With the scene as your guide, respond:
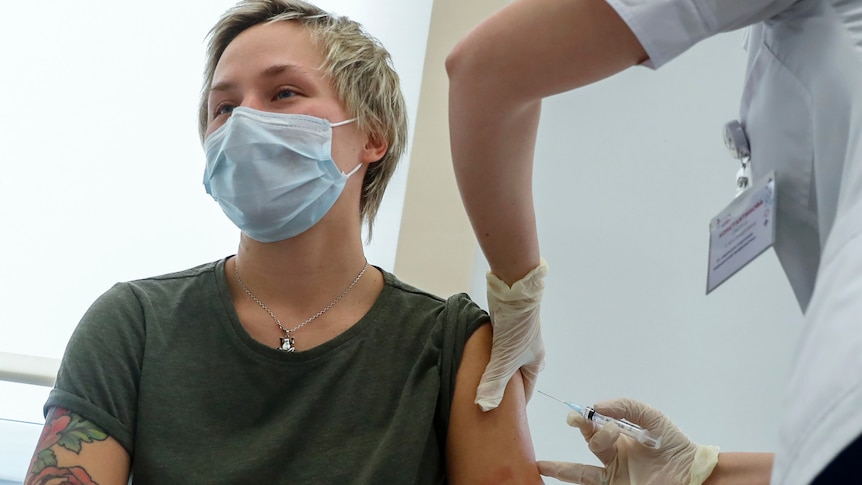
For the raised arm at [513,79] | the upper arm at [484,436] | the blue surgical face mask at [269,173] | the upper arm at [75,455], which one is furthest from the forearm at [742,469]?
the upper arm at [75,455]

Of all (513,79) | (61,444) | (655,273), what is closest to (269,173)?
(61,444)

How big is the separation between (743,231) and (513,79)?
34 cm

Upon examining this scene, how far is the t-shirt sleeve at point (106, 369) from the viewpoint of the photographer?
1296mm

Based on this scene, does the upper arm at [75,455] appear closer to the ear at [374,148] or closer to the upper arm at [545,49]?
the ear at [374,148]

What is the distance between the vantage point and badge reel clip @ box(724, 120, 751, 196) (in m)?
1.05

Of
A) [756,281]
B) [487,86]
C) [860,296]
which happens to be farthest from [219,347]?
[756,281]

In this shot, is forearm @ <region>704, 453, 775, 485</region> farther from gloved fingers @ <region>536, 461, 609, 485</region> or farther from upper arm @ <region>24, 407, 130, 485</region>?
upper arm @ <region>24, 407, 130, 485</region>

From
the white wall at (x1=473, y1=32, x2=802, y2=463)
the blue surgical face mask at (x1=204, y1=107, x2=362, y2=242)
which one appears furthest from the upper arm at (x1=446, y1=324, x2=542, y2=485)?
the white wall at (x1=473, y1=32, x2=802, y2=463)

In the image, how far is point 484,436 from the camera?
1362 millimetres

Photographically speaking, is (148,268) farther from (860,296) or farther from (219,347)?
(860,296)

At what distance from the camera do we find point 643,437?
4.39 ft

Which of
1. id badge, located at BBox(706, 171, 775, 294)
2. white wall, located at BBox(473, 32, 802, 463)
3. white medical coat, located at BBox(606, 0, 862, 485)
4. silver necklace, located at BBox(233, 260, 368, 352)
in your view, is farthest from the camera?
white wall, located at BBox(473, 32, 802, 463)

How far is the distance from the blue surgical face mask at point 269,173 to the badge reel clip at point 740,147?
715 mm

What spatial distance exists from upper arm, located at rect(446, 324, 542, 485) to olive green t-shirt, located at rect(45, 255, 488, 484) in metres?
0.02
